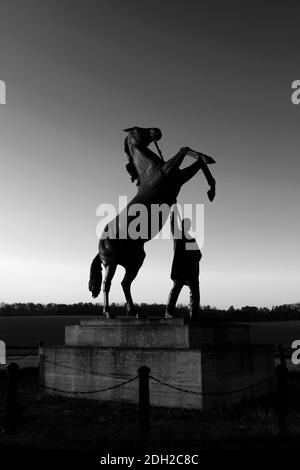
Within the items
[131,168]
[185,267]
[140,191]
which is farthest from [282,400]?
[131,168]

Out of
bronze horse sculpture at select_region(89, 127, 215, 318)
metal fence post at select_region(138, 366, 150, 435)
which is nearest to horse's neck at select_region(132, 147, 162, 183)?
bronze horse sculpture at select_region(89, 127, 215, 318)

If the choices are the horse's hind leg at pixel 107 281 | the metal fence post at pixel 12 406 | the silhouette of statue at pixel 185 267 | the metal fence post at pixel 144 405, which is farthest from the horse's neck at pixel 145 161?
the metal fence post at pixel 12 406

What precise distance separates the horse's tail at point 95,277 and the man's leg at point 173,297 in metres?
2.20

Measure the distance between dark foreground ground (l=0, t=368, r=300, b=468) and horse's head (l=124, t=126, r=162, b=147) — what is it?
564 cm

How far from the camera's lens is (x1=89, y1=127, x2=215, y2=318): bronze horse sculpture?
10289mm

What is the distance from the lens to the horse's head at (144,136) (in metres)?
11.1

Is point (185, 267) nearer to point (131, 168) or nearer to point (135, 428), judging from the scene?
point (131, 168)

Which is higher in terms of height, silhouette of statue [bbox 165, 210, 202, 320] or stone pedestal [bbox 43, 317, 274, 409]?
silhouette of statue [bbox 165, 210, 202, 320]

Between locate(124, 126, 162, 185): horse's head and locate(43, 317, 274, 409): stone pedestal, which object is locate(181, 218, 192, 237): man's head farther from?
locate(43, 317, 274, 409): stone pedestal

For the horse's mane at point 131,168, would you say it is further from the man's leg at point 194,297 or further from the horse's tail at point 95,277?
the man's leg at point 194,297

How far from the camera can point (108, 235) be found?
11.0m

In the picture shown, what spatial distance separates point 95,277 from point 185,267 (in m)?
2.50
